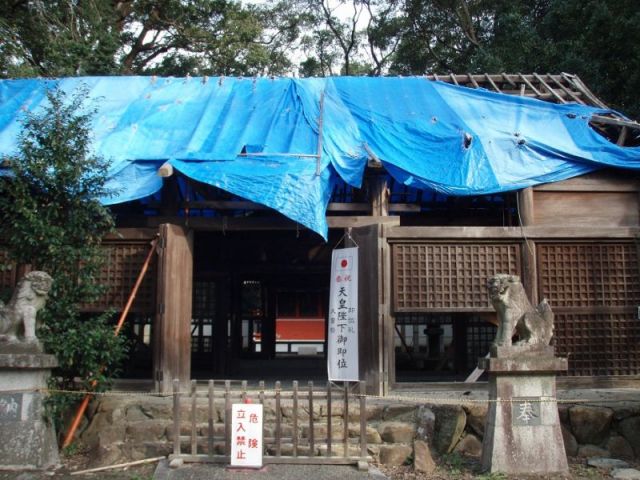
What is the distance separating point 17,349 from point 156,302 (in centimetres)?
245

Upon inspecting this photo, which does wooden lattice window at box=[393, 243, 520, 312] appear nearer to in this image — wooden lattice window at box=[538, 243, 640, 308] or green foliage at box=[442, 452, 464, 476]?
wooden lattice window at box=[538, 243, 640, 308]

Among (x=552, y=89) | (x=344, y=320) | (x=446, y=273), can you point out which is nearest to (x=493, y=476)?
(x=344, y=320)

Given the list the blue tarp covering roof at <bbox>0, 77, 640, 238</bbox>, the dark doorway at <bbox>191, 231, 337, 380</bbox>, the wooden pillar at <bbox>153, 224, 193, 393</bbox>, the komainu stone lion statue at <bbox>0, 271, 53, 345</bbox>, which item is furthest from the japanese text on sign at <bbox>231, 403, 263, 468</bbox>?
the dark doorway at <bbox>191, 231, 337, 380</bbox>

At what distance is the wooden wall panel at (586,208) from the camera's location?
9.71m

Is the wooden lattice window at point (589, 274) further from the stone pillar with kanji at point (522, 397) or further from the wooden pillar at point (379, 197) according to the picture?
the stone pillar with kanji at point (522, 397)

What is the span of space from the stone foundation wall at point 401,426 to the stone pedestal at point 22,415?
82cm

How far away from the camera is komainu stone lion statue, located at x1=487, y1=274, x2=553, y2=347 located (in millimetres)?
6965

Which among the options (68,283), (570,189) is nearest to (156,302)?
(68,283)

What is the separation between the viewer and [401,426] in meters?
7.80

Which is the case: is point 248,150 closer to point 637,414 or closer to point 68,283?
point 68,283

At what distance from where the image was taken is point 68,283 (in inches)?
308

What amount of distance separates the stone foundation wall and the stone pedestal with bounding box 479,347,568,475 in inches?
42.5

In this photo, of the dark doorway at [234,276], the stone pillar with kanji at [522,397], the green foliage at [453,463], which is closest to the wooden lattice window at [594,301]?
the stone pillar with kanji at [522,397]

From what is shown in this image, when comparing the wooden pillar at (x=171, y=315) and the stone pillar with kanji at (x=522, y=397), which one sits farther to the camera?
the wooden pillar at (x=171, y=315)
